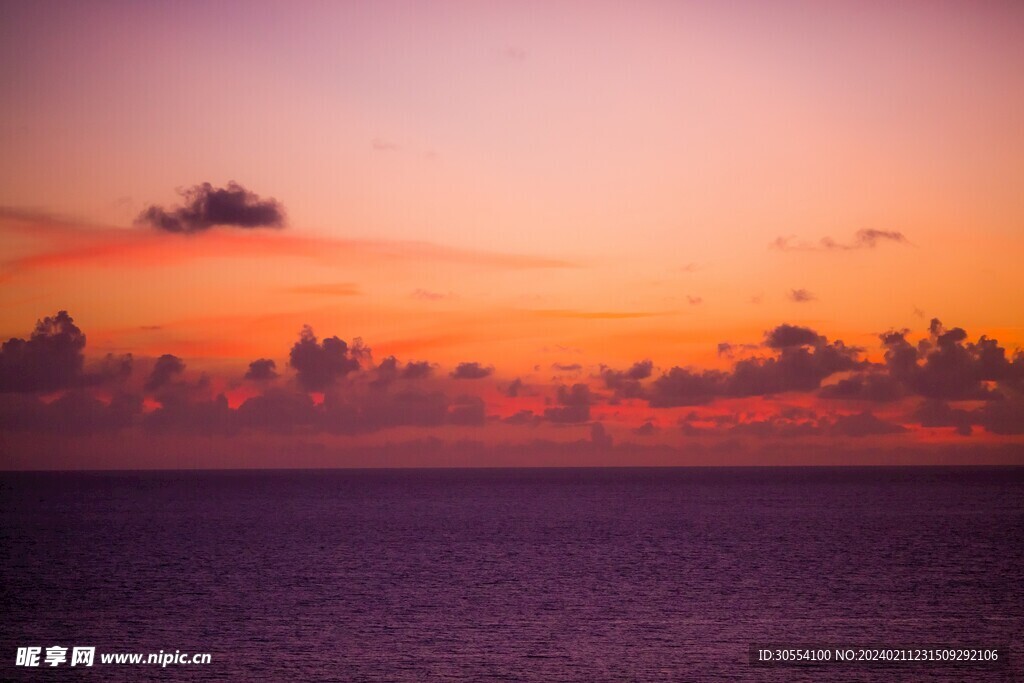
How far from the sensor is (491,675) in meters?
46.8

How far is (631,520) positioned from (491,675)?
352 feet

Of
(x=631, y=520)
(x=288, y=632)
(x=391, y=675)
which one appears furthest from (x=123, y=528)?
(x=391, y=675)

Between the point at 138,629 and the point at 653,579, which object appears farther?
the point at 653,579

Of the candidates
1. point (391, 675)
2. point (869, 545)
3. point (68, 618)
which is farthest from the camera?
point (869, 545)

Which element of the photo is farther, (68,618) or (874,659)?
(68,618)

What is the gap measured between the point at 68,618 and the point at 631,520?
103 metres

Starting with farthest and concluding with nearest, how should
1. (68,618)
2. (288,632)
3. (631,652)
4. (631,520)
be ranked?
(631,520) → (68,618) → (288,632) → (631,652)

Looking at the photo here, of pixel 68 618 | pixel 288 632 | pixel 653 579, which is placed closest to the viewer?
pixel 288 632

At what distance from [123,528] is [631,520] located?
7486 cm

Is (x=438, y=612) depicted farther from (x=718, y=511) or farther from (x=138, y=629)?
(x=718, y=511)

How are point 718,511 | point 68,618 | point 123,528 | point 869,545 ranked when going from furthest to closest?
point 718,511
point 123,528
point 869,545
point 68,618

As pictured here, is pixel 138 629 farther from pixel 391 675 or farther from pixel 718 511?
pixel 718 511

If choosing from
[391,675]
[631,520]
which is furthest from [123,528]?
[391,675]

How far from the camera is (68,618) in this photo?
198ft
